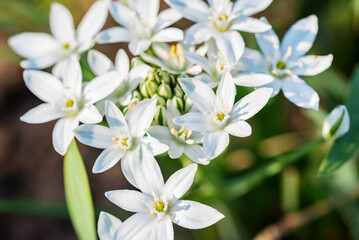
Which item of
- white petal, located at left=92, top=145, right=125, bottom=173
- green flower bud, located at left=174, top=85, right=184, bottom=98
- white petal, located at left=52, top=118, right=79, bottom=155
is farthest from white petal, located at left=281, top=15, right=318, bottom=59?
white petal, located at left=52, top=118, right=79, bottom=155

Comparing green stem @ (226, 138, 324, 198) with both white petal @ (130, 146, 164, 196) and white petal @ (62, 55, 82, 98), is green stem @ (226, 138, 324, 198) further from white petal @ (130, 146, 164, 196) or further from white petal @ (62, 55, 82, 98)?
white petal @ (62, 55, 82, 98)

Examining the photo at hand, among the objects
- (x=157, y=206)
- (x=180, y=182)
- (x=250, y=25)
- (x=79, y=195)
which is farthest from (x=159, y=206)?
(x=250, y=25)

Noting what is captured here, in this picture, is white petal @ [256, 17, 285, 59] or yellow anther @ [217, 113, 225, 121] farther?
white petal @ [256, 17, 285, 59]

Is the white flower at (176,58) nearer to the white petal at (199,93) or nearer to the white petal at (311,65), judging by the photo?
the white petal at (199,93)

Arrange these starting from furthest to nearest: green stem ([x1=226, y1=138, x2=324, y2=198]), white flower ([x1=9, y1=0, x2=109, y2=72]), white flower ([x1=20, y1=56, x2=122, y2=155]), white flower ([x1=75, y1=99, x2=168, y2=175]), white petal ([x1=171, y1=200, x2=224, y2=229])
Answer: white flower ([x1=9, y1=0, x2=109, y2=72]) < green stem ([x1=226, y1=138, x2=324, y2=198]) < white flower ([x1=20, y1=56, x2=122, y2=155]) < white flower ([x1=75, y1=99, x2=168, y2=175]) < white petal ([x1=171, y1=200, x2=224, y2=229])

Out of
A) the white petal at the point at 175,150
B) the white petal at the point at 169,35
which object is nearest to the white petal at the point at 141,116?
the white petal at the point at 175,150
